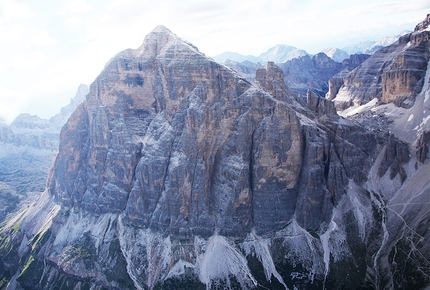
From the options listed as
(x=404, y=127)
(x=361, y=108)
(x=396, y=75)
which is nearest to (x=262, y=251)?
(x=404, y=127)

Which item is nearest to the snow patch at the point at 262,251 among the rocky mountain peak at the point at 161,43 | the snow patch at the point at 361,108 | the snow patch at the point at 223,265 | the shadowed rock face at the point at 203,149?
the shadowed rock face at the point at 203,149

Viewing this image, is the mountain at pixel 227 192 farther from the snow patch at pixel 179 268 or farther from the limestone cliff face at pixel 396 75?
the limestone cliff face at pixel 396 75

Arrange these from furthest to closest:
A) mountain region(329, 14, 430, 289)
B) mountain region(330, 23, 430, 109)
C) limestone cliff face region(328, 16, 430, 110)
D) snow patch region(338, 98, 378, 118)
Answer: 1. snow patch region(338, 98, 378, 118)
2. limestone cliff face region(328, 16, 430, 110)
3. mountain region(330, 23, 430, 109)
4. mountain region(329, 14, 430, 289)

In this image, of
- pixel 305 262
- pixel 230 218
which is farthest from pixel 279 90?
pixel 305 262

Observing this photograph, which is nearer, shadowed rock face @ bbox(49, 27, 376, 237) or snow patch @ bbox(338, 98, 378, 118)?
shadowed rock face @ bbox(49, 27, 376, 237)

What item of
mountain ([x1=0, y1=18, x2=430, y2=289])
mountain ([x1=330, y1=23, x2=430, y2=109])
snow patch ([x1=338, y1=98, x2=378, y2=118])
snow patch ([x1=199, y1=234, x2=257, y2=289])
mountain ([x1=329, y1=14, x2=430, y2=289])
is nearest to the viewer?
mountain ([x1=329, y1=14, x2=430, y2=289])

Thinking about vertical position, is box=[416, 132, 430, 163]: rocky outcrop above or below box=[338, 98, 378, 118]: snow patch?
above

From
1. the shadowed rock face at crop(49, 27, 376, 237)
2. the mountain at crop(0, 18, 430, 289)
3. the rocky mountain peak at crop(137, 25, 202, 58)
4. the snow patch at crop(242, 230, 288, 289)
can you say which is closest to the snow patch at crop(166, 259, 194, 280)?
the mountain at crop(0, 18, 430, 289)

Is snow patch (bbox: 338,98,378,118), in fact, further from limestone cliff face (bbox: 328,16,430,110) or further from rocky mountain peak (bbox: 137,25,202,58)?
rocky mountain peak (bbox: 137,25,202,58)
